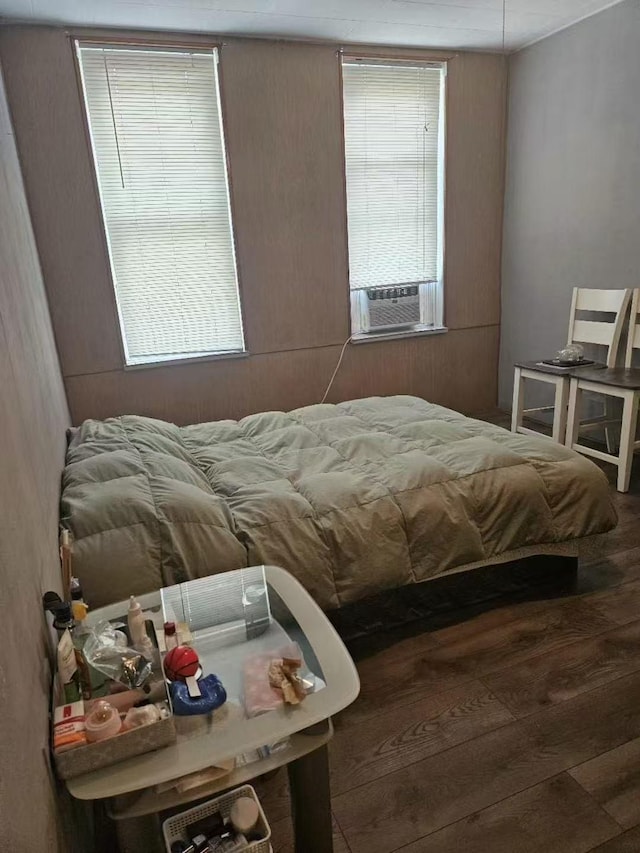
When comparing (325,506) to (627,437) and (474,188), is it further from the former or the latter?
(474,188)

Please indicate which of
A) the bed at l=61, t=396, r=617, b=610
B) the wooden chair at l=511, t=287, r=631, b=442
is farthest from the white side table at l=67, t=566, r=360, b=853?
the wooden chair at l=511, t=287, r=631, b=442

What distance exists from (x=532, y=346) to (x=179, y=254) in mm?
2533

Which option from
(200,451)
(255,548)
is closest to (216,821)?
(255,548)

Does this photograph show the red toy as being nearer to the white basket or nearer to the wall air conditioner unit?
the white basket

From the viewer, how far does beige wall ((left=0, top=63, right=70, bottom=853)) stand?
0.67 meters

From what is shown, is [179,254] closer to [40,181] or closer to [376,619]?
[40,181]

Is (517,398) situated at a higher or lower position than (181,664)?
lower

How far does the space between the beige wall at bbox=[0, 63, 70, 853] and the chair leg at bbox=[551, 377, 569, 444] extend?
266cm

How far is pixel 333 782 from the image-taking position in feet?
4.58

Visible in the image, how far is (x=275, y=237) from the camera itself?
3.51 metres

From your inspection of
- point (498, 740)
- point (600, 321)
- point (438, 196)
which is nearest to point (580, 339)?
point (600, 321)

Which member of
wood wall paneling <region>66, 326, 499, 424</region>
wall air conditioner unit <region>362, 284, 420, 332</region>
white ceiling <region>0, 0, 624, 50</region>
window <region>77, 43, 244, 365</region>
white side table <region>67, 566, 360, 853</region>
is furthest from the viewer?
wall air conditioner unit <region>362, 284, 420, 332</region>

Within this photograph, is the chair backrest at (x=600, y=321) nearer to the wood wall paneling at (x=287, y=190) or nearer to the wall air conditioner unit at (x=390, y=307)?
the wall air conditioner unit at (x=390, y=307)

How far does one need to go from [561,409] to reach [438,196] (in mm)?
1763
